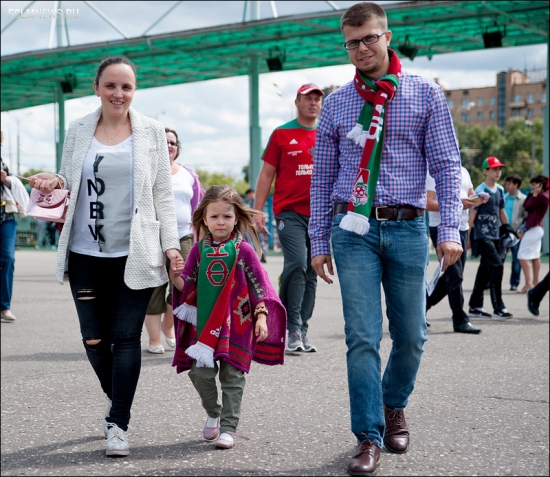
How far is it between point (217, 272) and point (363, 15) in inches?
56.3

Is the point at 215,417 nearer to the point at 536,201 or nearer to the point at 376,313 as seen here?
the point at 376,313

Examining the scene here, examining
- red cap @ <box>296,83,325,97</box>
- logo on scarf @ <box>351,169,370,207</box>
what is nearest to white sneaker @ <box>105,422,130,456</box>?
logo on scarf @ <box>351,169,370,207</box>

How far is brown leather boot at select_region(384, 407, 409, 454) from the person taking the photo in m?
4.77

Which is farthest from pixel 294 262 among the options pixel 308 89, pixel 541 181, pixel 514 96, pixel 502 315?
pixel 514 96

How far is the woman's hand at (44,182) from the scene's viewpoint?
3.44 m

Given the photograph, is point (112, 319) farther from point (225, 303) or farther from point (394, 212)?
point (394, 212)

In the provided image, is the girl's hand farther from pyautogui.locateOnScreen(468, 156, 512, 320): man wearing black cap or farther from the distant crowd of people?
pyautogui.locateOnScreen(468, 156, 512, 320): man wearing black cap

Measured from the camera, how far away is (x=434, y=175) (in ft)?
14.5

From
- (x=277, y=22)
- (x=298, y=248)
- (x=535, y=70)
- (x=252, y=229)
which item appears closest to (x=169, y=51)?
(x=277, y=22)

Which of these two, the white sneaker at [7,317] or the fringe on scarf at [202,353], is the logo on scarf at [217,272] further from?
the white sneaker at [7,317]

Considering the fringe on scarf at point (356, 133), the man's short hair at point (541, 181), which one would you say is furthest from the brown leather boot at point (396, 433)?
the man's short hair at point (541, 181)

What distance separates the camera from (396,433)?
15.8ft

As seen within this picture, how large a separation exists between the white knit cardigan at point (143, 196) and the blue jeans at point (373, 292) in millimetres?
879

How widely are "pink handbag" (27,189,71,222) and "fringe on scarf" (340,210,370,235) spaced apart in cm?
131
